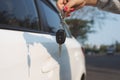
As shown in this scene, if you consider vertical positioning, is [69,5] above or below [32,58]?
above

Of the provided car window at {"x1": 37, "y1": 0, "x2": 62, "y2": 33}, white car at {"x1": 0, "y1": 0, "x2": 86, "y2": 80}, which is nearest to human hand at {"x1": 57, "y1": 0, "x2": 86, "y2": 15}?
white car at {"x1": 0, "y1": 0, "x2": 86, "y2": 80}

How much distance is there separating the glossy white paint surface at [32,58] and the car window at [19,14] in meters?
0.10

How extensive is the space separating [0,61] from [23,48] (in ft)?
1.08

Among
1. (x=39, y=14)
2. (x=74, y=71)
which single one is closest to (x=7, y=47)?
(x=39, y=14)

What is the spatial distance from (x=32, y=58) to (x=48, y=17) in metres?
1.35

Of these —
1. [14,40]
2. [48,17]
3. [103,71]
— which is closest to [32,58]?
[14,40]

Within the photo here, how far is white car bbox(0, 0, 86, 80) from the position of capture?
2.87m

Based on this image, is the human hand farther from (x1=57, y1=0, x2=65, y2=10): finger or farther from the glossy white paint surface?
the glossy white paint surface

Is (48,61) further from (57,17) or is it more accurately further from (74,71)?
(57,17)

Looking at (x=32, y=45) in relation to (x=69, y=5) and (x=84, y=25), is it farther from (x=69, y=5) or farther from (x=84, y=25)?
(x=84, y=25)

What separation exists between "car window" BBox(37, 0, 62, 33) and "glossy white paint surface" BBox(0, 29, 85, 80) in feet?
0.63

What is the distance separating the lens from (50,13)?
467 centimetres

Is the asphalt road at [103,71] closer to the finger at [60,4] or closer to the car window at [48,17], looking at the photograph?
the car window at [48,17]

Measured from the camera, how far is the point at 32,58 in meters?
3.17
